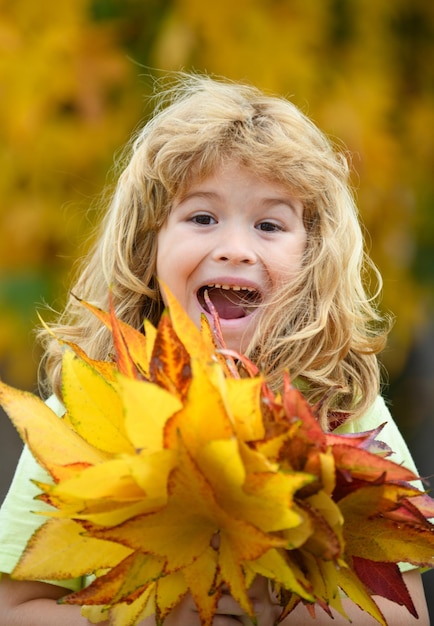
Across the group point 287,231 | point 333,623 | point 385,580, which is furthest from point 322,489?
point 287,231

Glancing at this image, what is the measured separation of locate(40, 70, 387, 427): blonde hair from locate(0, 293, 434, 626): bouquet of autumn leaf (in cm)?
55

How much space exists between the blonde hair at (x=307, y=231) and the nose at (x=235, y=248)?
0.29 ft

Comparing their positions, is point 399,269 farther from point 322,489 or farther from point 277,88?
point 322,489

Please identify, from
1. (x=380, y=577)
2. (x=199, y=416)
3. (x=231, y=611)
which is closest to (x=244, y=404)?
(x=199, y=416)

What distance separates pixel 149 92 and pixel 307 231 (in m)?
0.56

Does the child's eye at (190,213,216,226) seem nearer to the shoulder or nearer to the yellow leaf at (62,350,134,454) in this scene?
the shoulder

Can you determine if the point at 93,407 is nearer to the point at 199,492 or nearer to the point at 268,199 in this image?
the point at 199,492

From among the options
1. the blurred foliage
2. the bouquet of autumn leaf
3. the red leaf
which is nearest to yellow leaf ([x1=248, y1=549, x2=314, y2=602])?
the bouquet of autumn leaf

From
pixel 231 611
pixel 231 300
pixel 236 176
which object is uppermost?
pixel 236 176

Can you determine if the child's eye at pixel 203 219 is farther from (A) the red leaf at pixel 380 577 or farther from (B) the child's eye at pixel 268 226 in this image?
(A) the red leaf at pixel 380 577

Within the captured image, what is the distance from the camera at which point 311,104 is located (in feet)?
7.38

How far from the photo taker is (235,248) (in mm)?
1738

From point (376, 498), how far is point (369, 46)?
4.51 feet

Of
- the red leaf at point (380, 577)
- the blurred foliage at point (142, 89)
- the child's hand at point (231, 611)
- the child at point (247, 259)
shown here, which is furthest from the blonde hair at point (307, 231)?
the red leaf at point (380, 577)
